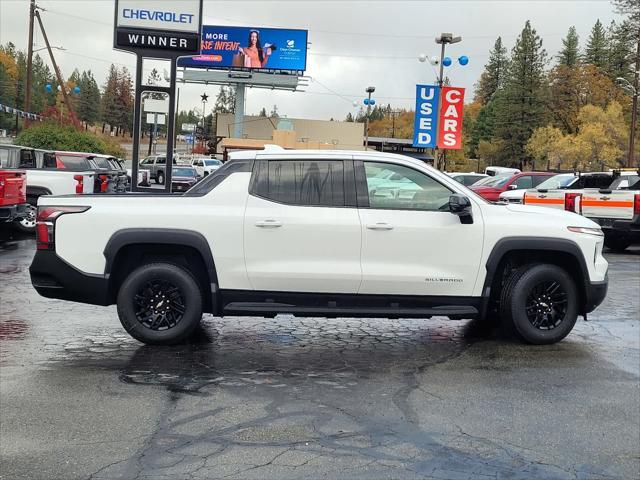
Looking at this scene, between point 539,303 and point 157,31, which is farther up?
point 157,31

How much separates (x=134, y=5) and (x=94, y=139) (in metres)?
27.1

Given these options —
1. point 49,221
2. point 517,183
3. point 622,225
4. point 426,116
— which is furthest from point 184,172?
point 49,221

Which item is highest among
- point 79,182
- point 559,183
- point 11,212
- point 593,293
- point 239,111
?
point 239,111

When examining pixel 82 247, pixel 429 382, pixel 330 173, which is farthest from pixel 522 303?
pixel 82 247

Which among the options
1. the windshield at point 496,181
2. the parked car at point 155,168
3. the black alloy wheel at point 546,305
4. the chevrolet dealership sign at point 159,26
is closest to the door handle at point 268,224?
the black alloy wheel at point 546,305

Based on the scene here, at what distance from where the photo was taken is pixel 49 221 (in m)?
6.55

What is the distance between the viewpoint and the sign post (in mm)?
11523

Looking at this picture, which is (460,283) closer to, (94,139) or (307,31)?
(94,139)

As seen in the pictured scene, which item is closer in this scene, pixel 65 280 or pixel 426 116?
pixel 65 280

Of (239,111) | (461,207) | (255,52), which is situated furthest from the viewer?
(239,111)

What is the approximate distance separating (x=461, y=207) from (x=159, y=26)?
23.4 feet

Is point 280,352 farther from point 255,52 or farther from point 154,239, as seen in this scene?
point 255,52

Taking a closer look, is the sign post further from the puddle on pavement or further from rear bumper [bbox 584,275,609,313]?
rear bumper [bbox 584,275,609,313]

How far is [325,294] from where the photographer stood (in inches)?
260
